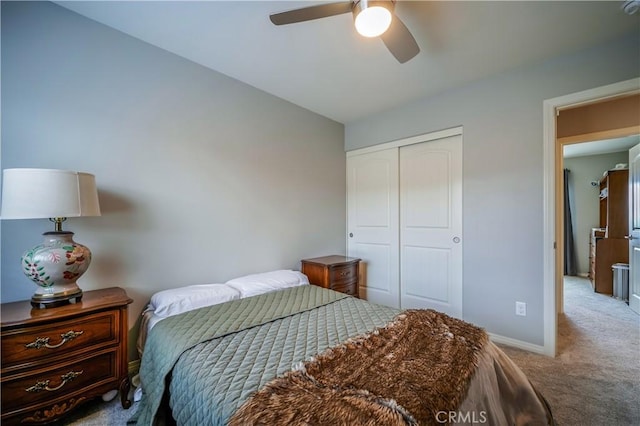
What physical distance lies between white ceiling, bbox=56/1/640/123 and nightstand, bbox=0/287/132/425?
1.89m

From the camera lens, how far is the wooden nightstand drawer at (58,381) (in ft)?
4.18

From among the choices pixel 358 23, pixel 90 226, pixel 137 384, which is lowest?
pixel 137 384

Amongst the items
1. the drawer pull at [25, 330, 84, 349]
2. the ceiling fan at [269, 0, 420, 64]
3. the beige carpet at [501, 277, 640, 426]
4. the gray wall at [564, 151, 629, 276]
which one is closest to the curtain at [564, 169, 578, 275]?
the gray wall at [564, 151, 629, 276]

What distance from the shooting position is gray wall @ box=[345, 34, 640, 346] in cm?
218

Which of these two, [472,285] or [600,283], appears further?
[600,283]

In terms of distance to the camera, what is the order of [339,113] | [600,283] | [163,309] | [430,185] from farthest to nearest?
[600,283]
[339,113]
[430,185]
[163,309]

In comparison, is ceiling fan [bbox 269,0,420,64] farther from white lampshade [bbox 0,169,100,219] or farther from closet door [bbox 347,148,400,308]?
closet door [bbox 347,148,400,308]

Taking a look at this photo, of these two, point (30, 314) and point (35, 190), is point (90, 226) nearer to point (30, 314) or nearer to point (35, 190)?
point (35, 190)

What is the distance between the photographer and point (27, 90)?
165 cm

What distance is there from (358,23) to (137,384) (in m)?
2.65

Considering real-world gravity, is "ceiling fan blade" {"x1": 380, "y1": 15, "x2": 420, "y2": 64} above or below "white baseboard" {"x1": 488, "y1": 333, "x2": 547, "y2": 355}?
above

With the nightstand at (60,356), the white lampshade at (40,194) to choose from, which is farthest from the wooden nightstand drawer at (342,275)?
the white lampshade at (40,194)

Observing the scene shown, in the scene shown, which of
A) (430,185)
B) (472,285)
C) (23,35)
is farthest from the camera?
(430,185)

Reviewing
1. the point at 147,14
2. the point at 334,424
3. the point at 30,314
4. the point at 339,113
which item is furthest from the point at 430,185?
the point at 30,314
